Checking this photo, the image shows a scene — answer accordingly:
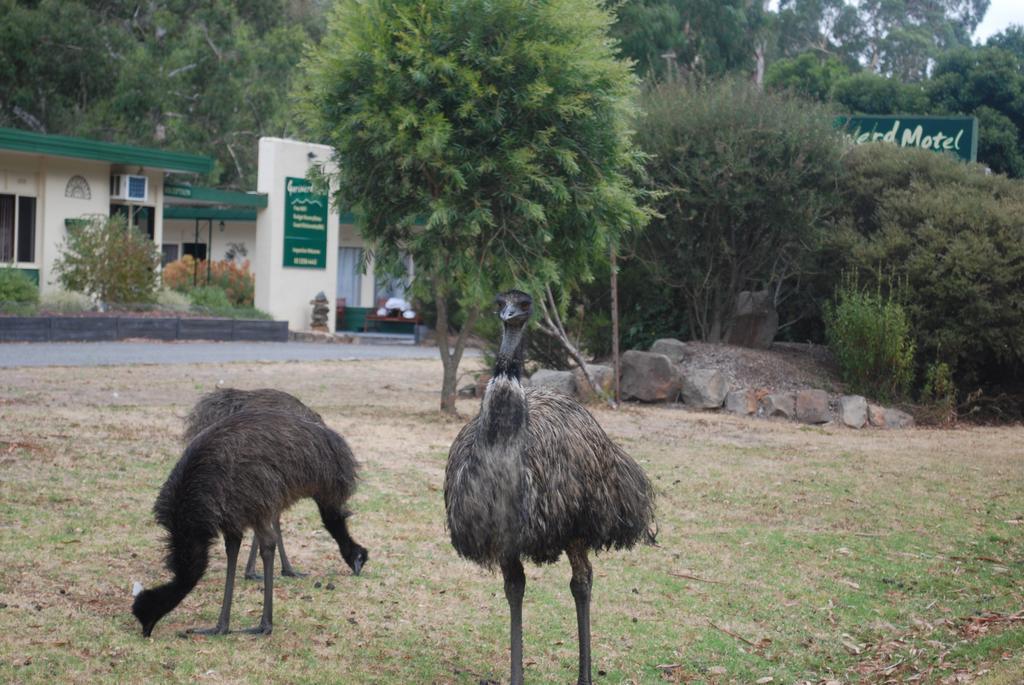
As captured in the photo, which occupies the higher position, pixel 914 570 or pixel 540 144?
pixel 540 144

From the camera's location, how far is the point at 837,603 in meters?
7.82

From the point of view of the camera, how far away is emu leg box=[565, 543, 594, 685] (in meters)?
5.84

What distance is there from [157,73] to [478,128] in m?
29.8

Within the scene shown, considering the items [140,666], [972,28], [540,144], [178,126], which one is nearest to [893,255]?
[540,144]

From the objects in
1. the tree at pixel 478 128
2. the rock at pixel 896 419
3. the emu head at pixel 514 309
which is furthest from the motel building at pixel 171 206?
the emu head at pixel 514 309

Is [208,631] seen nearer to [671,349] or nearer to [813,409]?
[813,409]

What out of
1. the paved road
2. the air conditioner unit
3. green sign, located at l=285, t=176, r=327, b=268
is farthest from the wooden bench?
the air conditioner unit

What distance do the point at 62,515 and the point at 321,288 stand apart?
24687 mm

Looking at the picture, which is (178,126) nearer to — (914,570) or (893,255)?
(893,255)

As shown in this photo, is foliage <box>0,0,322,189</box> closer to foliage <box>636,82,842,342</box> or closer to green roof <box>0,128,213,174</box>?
green roof <box>0,128,213,174</box>

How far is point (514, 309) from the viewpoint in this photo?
17.7 feet

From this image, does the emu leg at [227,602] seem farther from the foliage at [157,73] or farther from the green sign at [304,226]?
the foliage at [157,73]

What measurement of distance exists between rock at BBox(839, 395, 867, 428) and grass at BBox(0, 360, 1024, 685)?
10.5 feet

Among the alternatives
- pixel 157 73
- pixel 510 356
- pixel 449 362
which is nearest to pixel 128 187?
pixel 157 73
